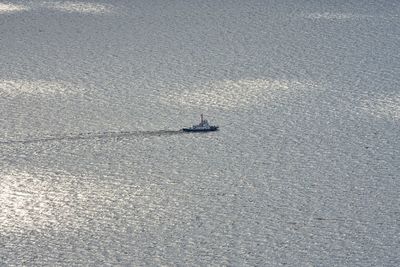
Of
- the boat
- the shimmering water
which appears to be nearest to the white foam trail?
the shimmering water

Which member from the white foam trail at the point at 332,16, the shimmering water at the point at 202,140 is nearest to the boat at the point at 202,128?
the shimmering water at the point at 202,140

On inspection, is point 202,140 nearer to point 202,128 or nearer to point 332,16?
point 202,128

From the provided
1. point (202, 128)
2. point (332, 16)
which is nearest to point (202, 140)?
point (202, 128)

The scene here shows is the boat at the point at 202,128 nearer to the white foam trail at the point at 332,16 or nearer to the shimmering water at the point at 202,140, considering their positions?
the shimmering water at the point at 202,140

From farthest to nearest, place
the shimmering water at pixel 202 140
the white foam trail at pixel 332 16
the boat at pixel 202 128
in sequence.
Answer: the white foam trail at pixel 332 16 → the boat at pixel 202 128 → the shimmering water at pixel 202 140

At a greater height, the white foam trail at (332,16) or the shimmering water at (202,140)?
the shimmering water at (202,140)

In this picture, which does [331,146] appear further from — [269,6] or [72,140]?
[269,6]

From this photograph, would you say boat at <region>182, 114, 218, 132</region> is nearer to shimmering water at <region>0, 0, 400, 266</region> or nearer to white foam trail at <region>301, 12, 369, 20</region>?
shimmering water at <region>0, 0, 400, 266</region>

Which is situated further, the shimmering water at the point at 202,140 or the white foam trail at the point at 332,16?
the white foam trail at the point at 332,16

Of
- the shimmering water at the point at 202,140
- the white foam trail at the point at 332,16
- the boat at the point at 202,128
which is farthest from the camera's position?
the white foam trail at the point at 332,16

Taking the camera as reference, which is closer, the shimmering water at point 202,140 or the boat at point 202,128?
the shimmering water at point 202,140
